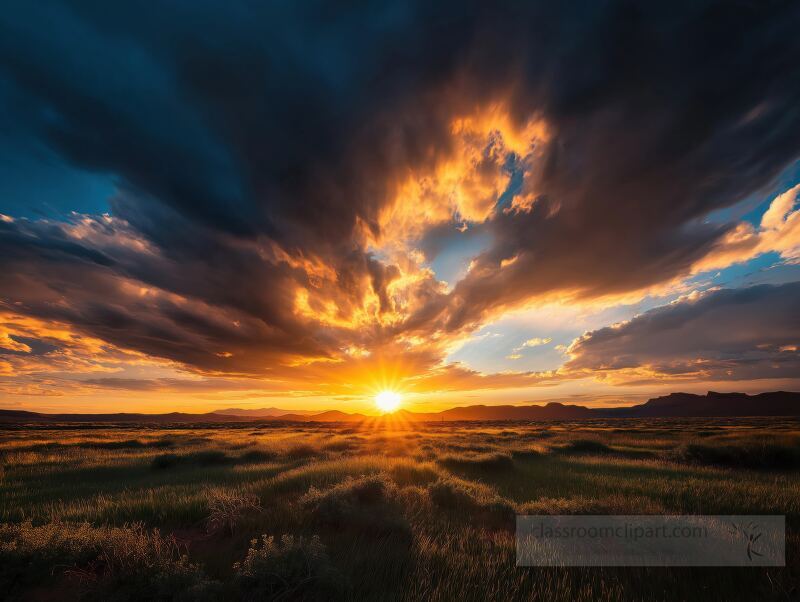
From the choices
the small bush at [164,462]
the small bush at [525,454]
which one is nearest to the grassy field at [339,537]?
the small bush at [164,462]

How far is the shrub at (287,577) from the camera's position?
10.1 feet

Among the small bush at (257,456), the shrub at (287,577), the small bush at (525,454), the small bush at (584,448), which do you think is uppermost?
the shrub at (287,577)

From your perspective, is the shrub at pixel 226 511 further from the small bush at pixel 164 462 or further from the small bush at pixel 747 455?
the small bush at pixel 747 455

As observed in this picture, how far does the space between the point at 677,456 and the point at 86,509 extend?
21.7 metres

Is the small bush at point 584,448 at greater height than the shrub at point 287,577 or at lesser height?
lesser

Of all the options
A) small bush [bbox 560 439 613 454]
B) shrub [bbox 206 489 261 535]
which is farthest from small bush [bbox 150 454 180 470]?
small bush [bbox 560 439 613 454]

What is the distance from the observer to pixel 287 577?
3.18 metres

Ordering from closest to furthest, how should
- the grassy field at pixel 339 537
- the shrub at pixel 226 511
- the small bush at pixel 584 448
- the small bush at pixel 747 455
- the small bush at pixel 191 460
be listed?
the grassy field at pixel 339 537
the shrub at pixel 226 511
the small bush at pixel 747 455
the small bush at pixel 191 460
the small bush at pixel 584 448

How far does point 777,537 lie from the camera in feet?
16.4

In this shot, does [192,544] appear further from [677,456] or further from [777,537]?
[677,456]

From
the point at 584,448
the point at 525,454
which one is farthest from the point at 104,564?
the point at 584,448

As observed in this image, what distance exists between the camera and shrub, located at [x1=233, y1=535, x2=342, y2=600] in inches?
121

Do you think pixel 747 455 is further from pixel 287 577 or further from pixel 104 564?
pixel 104 564

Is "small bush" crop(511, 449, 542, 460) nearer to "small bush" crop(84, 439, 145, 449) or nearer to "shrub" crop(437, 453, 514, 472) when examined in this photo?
"shrub" crop(437, 453, 514, 472)
